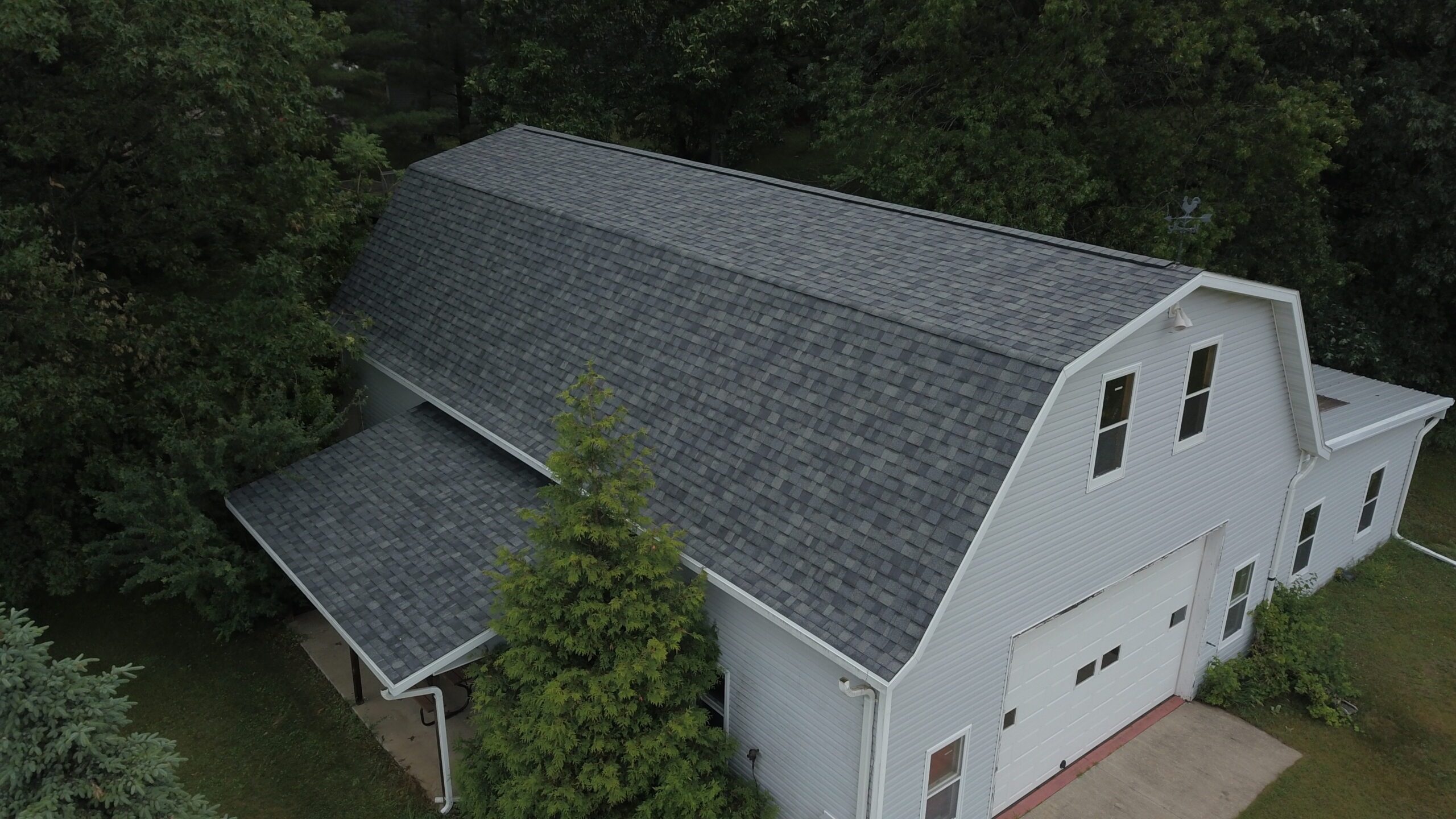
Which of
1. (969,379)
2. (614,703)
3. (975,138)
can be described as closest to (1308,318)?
(975,138)

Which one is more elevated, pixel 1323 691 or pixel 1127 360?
pixel 1127 360

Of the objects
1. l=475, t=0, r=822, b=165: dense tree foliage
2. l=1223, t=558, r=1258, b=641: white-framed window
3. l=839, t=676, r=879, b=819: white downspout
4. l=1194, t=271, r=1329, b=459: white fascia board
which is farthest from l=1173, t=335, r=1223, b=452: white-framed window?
l=475, t=0, r=822, b=165: dense tree foliage

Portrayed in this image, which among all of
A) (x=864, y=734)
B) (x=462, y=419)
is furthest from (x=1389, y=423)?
(x=462, y=419)

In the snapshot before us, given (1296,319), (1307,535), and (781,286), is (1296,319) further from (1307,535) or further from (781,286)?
(781,286)

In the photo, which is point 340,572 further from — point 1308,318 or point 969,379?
point 1308,318

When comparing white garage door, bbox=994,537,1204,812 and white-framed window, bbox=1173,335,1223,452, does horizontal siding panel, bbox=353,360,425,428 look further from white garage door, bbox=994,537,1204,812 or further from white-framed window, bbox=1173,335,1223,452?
white-framed window, bbox=1173,335,1223,452

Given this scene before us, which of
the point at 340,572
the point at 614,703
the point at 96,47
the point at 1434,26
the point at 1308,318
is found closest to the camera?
A: the point at 614,703

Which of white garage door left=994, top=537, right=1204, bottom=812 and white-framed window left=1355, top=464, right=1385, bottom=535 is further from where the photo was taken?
white-framed window left=1355, top=464, right=1385, bottom=535

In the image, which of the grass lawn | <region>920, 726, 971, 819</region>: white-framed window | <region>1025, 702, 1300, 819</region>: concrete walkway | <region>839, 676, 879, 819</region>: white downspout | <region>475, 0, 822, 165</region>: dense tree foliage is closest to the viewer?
<region>839, 676, 879, 819</region>: white downspout
